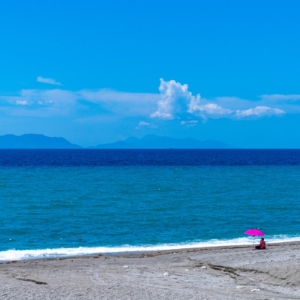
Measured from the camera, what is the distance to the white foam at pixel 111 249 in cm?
2681

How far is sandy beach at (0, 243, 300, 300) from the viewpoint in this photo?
1708cm

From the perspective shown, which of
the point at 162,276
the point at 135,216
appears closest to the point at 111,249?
the point at 162,276

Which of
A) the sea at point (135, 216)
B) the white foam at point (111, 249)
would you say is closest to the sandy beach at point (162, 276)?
the white foam at point (111, 249)

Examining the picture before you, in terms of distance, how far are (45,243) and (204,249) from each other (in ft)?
32.7

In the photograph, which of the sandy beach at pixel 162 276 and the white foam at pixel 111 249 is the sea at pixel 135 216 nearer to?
the white foam at pixel 111 249

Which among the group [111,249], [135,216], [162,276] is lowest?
[111,249]

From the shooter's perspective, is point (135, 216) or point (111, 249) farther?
point (135, 216)

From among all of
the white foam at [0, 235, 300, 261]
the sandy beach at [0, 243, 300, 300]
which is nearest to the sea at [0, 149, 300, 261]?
the white foam at [0, 235, 300, 261]

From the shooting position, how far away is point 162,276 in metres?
20.2

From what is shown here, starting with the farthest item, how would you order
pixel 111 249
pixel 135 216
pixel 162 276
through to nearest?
pixel 135 216 < pixel 111 249 < pixel 162 276

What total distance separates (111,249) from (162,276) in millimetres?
8849

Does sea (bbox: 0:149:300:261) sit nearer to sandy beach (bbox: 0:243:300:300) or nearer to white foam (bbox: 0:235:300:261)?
white foam (bbox: 0:235:300:261)

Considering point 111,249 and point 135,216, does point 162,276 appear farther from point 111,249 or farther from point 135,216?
point 135,216

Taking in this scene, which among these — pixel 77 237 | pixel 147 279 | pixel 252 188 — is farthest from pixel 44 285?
pixel 252 188
